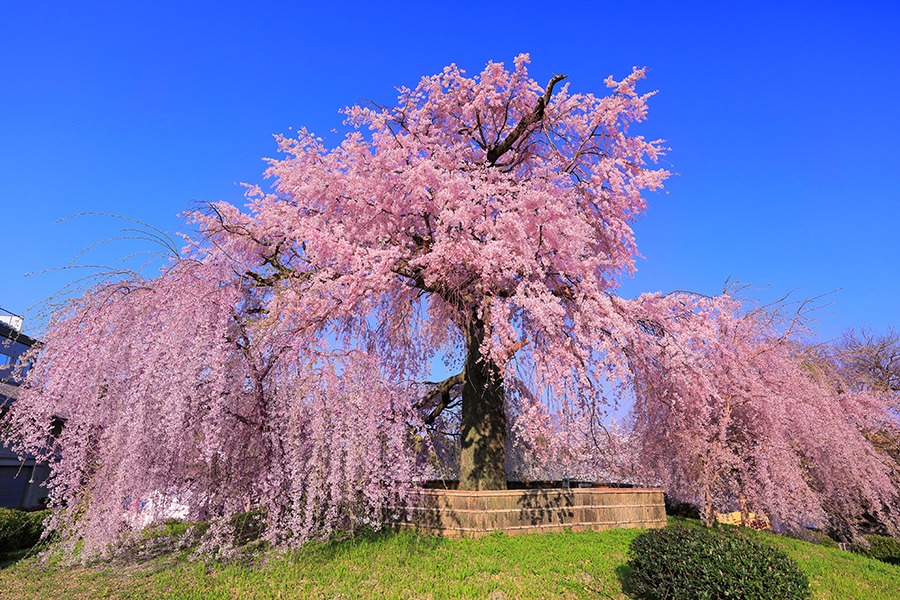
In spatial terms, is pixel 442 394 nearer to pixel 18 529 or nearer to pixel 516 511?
pixel 516 511

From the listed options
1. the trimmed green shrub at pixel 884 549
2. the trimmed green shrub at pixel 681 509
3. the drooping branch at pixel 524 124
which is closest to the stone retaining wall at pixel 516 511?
the trimmed green shrub at pixel 681 509

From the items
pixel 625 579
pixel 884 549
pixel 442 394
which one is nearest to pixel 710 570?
pixel 625 579

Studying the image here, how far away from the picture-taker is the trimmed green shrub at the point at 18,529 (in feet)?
43.4

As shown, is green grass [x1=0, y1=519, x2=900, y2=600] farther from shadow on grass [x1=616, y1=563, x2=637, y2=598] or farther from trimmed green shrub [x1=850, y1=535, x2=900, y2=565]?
trimmed green shrub [x1=850, y1=535, x2=900, y2=565]

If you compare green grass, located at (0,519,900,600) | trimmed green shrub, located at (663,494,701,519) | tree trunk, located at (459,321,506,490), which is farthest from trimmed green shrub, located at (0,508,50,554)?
trimmed green shrub, located at (663,494,701,519)

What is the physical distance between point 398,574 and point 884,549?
1790 centimetres

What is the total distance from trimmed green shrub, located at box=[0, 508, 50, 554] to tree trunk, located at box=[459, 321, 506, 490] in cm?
1137

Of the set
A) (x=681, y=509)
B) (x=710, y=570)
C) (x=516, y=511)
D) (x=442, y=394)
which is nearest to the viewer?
(x=710, y=570)

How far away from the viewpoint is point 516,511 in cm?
1166

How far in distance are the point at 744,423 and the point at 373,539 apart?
39.8 ft

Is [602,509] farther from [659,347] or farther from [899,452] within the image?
[899,452]

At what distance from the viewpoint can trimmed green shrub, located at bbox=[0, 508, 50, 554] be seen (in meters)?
13.2

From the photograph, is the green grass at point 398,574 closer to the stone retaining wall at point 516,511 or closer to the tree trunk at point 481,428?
the stone retaining wall at point 516,511

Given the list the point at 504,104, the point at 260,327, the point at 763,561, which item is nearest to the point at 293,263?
the point at 260,327
